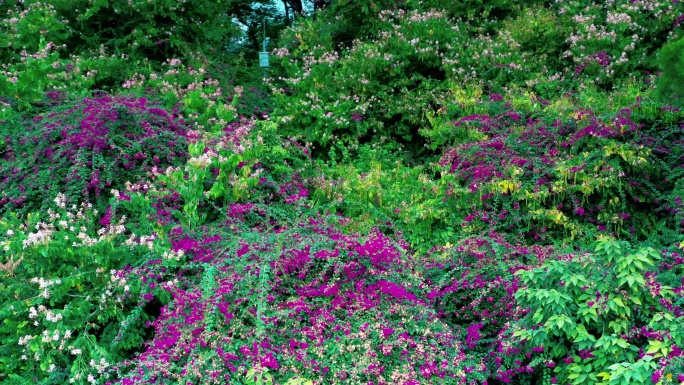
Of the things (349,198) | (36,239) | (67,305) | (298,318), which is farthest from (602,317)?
(36,239)

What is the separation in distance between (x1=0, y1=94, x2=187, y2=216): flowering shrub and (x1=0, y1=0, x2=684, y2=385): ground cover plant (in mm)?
33

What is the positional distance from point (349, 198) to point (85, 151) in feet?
8.30

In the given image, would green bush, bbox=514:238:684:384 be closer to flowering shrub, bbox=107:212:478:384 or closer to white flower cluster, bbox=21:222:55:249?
flowering shrub, bbox=107:212:478:384

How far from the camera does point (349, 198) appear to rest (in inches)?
216

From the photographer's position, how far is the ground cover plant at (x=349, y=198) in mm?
Result: 3068

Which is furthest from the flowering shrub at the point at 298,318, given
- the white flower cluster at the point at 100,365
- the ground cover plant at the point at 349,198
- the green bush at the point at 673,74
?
the green bush at the point at 673,74

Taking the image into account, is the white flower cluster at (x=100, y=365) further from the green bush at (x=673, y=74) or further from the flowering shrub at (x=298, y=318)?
the green bush at (x=673, y=74)

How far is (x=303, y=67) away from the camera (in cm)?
769

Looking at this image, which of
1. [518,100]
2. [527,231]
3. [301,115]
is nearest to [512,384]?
[527,231]

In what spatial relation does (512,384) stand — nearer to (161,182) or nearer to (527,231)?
(527,231)

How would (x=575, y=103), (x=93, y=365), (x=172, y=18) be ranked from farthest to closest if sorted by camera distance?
(x=172, y=18) < (x=575, y=103) < (x=93, y=365)

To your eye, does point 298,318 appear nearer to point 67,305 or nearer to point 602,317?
point 67,305

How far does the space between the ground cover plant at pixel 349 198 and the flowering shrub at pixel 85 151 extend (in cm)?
3

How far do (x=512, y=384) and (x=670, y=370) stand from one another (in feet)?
3.17
